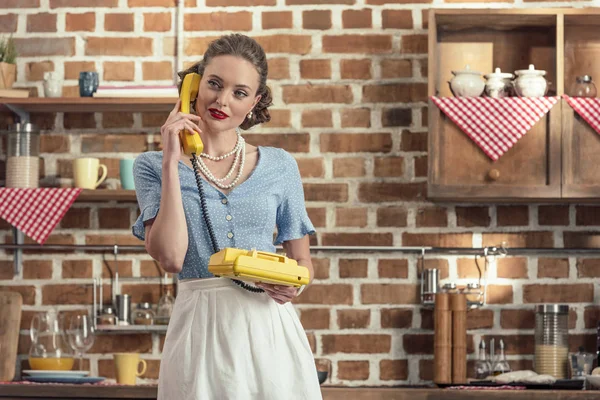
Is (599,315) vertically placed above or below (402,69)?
below

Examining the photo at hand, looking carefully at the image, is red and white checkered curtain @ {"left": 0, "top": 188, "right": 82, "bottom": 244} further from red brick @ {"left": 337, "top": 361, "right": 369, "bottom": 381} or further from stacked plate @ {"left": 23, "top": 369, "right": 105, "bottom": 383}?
red brick @ {"left": 337, "top": 361, "right": 369, "bottom": 381}

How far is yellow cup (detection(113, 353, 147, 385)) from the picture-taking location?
11.8ft

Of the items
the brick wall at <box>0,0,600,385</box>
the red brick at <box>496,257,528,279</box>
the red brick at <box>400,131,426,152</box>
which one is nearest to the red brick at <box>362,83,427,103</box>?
the brick wall at <box>0,0,600,385</box>

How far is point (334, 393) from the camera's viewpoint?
334cm

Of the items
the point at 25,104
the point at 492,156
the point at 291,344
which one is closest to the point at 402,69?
the point at 492,156

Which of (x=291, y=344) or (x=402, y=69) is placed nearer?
(x=291, y=344)

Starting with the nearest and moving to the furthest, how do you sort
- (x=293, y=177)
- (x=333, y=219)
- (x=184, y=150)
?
(x=184, y=150), (x=293, y=177), (x=333, y=219)

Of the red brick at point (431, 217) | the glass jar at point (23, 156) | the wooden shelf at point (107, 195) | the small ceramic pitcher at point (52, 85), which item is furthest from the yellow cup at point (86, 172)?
the red brick at point (431, 217)

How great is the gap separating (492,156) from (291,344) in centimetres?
160

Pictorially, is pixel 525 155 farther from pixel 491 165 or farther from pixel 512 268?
pixel 512 268

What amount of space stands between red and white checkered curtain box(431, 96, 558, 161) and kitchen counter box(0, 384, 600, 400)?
0.79 metres

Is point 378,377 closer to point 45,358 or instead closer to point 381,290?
point 381,290

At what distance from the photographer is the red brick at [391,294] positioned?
379 cm

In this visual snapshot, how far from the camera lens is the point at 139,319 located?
375cm
